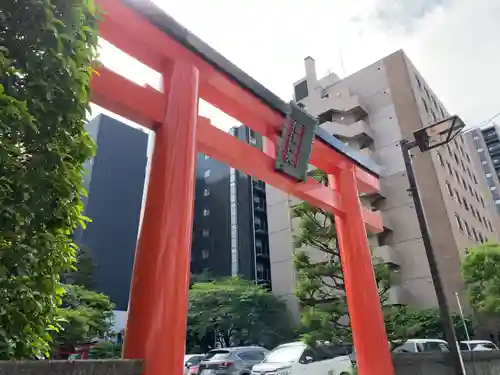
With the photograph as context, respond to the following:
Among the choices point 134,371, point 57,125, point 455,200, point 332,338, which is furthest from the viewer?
point 455,200

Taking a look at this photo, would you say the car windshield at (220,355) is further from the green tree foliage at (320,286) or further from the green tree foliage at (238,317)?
the green tree foliage at (238,317)

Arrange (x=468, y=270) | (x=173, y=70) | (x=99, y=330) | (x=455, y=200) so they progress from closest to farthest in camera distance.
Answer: (x=173, y=70)
(x=99, y=330)
(x=468, y=270)
(x=455, y=200)

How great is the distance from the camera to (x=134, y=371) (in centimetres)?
314

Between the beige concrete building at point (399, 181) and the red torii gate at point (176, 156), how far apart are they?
16.2 m

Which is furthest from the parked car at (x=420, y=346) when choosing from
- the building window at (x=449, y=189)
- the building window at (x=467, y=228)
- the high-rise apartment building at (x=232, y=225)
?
the high-rise apartment building at (x=232, y=225)

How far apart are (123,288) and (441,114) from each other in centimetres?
2933

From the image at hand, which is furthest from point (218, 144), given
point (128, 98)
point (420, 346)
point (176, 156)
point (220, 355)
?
point (220, 355)

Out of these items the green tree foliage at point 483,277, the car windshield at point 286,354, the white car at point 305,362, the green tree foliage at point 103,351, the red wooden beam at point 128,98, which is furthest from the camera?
the green tree foliage at point 103,351

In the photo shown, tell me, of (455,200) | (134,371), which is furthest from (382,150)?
(134,371)

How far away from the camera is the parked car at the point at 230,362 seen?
547 inches

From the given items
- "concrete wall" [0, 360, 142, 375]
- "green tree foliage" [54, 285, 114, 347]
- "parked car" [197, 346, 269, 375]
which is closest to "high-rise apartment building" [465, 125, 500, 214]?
"parked car" [197, 346, 269, 375]

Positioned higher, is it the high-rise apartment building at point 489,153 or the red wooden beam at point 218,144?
the high-rise apartment building at point 489,153

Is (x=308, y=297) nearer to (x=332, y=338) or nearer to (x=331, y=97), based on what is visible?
(x=332, y=338)

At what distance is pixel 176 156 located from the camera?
4883mm
